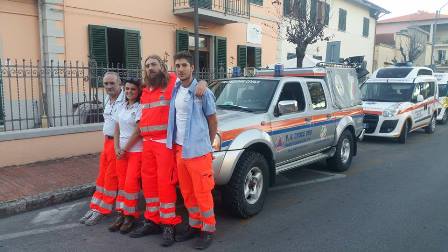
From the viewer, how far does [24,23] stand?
→ 9836 millimetres

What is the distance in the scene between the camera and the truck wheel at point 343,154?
727cm

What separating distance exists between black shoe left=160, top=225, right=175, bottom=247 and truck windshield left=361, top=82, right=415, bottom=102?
929 cm

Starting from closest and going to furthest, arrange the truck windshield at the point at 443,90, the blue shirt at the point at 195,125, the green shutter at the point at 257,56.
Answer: the blue shirt at the point at 195,125 < the truck windshield at the point at 443,90 < the green shutter at the point at 257,56

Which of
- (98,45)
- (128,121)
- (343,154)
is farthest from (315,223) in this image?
(98,45)

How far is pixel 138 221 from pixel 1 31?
719 cm

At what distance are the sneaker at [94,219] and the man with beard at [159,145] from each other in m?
0.95

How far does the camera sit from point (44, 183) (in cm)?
602

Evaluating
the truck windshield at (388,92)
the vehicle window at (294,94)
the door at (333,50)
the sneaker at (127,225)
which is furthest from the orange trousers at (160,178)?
the door at (333,50)

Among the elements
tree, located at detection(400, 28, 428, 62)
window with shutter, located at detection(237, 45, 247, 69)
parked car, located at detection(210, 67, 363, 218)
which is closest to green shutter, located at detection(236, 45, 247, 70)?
window with shutter, located at detection(237, 45, 247, 69)

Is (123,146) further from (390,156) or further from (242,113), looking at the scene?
(390,156)

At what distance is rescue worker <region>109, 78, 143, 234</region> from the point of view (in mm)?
4422

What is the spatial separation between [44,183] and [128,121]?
2.48 m

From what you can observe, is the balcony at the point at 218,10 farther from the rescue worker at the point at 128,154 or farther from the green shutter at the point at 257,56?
the rescue worker at the point at 128,154

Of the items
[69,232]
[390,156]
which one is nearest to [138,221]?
[69,232]
